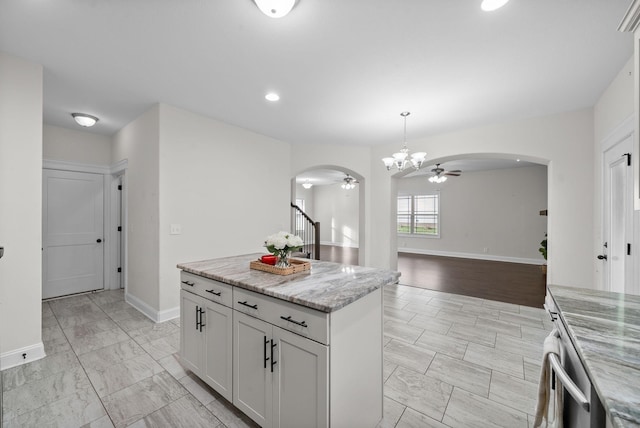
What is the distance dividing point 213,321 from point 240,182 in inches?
110

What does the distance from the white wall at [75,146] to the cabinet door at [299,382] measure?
473cm

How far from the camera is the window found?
9.17 metres

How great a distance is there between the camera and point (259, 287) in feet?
5.23

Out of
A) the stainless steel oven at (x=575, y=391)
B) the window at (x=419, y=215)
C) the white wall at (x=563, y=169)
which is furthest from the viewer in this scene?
the window at (x=419, y=215)

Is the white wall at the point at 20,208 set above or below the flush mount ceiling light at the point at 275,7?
below

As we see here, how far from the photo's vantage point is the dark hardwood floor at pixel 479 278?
15.3 feet

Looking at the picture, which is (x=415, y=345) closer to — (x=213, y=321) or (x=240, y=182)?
(x=213, y=321)

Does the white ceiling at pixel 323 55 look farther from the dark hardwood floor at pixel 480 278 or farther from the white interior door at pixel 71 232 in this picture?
the dark hardwood floor at pixel 480 278

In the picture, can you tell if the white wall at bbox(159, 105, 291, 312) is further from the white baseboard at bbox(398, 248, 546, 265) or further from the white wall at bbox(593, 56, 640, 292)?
the white baseboard at bbox(398, 248, 546, 265)

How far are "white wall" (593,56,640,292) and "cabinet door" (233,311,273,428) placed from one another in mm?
3256

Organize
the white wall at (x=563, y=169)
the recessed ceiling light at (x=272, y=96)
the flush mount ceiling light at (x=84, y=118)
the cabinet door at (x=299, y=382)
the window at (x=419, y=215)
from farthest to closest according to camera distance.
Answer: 1. the window at (x=419, y=215)
2. the flush mount ceiling light at (x=84, y=118)
3. the white wall at (x=563, y=169)
4. the recessed ceiling light at (x=272, y=96)
5. the cabinet door at (x=299, y=382)

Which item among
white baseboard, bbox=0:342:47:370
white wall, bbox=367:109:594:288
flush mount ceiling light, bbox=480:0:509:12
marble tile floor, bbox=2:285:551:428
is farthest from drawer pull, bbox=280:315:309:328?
white wall, bbox=367:109:594:288

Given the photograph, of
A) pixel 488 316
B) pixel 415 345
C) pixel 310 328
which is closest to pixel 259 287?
pixel 310 328

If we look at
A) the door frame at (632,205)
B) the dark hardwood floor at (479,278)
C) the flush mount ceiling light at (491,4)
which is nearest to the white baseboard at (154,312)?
the dark hardwood floor at (479,278)
